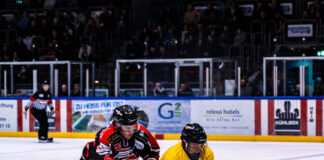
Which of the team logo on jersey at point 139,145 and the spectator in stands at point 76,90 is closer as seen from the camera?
the team logo on jersey at point 139,145

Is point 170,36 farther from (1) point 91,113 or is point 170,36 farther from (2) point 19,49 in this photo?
(2) point 19,49

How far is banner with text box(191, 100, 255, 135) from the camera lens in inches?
503

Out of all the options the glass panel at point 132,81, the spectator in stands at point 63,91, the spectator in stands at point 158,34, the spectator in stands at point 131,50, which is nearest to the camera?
the glass panel at point 132,81

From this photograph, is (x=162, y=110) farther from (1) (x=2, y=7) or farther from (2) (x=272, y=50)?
(1) (x=2, y=7)

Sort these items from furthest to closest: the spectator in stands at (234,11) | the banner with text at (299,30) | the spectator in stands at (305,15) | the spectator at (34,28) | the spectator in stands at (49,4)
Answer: the spectator in stands at (49,4) → the spectator at (34,28) → the spectator in stands at (234,11) → the spectator in stands at (305,15) → the banner with text at (299,30)

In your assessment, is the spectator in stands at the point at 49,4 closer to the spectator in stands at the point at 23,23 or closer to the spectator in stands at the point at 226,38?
the spectator in stands at the point at 23,23

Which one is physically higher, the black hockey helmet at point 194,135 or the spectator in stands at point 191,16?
the spectator in stands at point 191,16

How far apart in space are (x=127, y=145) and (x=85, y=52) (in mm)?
12096

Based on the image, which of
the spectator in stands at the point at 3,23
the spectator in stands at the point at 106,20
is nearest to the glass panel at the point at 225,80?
the spectator in stands at the point at 106,20

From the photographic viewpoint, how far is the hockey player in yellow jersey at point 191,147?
152 inches

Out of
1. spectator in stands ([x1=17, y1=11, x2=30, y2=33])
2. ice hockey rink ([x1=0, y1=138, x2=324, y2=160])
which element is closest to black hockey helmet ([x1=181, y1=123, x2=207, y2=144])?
ice hockey rink ([x1=0, y1=138, x2=324, y2=160])

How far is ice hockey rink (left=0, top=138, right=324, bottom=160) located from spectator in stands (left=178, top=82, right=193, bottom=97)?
1.50 metres

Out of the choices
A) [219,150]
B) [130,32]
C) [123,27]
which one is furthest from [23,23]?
[219,150]

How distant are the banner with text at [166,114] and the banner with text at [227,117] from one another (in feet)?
1.08
